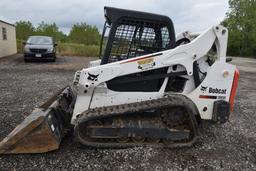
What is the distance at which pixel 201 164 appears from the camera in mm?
3279

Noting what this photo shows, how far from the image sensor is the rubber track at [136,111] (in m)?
3.38

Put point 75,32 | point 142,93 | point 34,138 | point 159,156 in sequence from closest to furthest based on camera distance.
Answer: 1. point 34,138
2. point 159,156
3. point 142,93
4. point 75,32

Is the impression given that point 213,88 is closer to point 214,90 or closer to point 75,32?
point 214,90

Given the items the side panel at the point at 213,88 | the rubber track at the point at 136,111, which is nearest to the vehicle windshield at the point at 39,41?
the rubber track at the point at 136,111

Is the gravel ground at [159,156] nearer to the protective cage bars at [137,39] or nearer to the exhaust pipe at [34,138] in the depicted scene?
the exhaust pipe at [34,138]

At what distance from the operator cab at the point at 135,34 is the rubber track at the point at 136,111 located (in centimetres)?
80

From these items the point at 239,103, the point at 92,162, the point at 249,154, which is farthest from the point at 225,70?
the point at 239,103

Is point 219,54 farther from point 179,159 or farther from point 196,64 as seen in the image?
point 179,159

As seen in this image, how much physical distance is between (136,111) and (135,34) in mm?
1216

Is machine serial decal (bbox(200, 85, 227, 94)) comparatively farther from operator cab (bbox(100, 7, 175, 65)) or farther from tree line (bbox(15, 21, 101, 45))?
tree line (bbox(15, 21, 101, 45))

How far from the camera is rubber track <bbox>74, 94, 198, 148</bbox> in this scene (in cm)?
338

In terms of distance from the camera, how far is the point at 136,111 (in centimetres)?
344

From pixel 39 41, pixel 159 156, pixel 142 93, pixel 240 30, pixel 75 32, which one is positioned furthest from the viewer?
pixel 75 32

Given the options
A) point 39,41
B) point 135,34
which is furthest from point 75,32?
point 135,34
